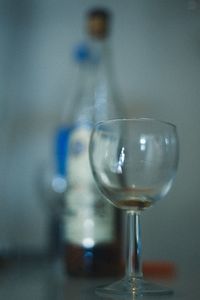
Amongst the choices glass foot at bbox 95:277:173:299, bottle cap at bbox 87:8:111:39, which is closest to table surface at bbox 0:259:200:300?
glass foot at bbox 95:277:173:299

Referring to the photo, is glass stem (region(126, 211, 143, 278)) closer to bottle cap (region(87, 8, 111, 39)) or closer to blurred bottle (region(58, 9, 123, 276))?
blurred bottle (region(58, 9, 123, 276))

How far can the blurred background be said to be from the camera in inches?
40.0

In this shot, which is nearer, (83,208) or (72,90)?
(83,208)

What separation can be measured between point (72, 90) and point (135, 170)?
0.58 meters

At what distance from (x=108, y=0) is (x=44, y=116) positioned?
0.91 feet

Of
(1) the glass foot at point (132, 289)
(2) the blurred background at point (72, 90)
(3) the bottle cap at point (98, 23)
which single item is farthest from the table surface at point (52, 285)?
(3) the bottle cap at point (98, 23)

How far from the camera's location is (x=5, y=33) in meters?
1.12

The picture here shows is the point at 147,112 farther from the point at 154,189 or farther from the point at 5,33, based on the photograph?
the point at 154,189

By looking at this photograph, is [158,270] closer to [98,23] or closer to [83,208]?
[83,208]

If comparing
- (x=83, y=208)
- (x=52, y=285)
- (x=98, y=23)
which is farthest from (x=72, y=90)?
(x=52, y=285)

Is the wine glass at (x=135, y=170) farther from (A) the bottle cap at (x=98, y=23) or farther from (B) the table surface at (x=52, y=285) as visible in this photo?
(A) the bottle cap at (x=98, y=23)

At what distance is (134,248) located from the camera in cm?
53

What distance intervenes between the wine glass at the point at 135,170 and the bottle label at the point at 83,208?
0.69 ft

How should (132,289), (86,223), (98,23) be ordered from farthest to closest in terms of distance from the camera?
1. (98,23)
2. (86,223)
3. (132,289)
